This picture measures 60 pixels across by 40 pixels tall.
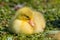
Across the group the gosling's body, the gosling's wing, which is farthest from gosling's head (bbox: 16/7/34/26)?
the gosling's wing

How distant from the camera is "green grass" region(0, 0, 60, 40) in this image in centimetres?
600

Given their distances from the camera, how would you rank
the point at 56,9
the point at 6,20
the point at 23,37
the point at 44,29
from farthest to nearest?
1. the point at 56,9
2. the point at 6,20
3. the point at 44,29
4. the point at 23,37

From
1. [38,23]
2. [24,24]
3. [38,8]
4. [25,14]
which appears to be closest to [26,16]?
[25,14]

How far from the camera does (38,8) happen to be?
8594 mm

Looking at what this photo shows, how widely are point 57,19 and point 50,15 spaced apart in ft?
1.09

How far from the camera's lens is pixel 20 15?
6199mm

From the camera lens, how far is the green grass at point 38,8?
236 inches

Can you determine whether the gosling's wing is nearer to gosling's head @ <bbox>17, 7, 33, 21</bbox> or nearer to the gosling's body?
the gosling's body

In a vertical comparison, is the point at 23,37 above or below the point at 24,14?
below

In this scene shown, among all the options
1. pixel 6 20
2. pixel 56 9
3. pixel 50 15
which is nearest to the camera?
pixel 6 20

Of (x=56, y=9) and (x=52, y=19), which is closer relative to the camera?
(x=52, y=19)

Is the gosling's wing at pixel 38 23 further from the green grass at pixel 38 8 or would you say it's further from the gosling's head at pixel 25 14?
the gosling's head at pixel 25 14

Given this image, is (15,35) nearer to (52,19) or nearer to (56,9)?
(52,19)

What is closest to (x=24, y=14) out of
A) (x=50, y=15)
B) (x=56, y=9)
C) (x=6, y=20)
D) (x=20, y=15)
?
(x=20, y=15)
